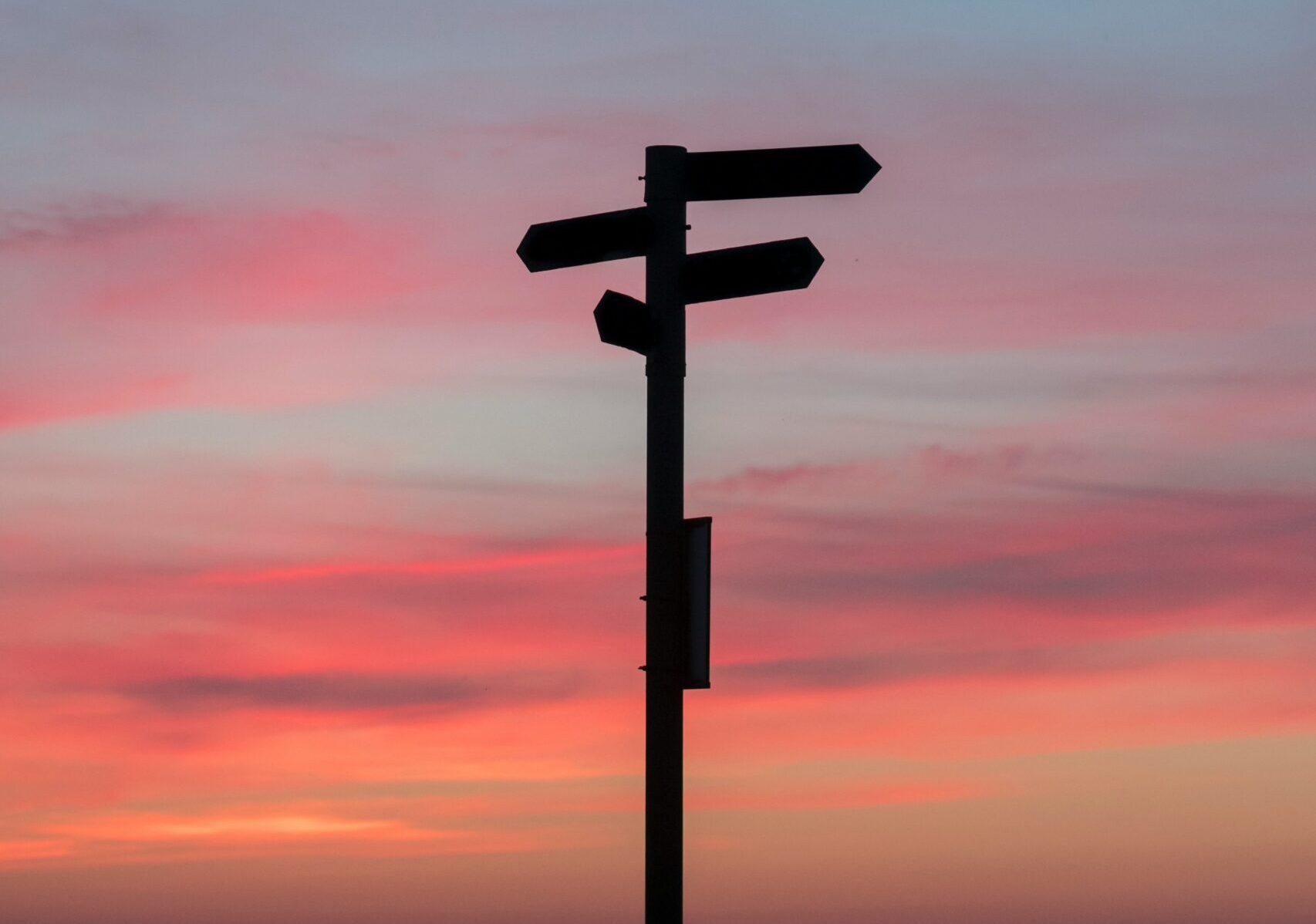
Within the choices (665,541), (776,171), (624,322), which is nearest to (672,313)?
(624,322)

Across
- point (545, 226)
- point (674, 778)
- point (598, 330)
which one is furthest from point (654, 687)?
point (545, 226)

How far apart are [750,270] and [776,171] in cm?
57

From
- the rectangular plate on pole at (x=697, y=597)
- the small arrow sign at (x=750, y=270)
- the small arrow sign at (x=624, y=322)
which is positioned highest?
the small arrow sign at (x=750, y=270)

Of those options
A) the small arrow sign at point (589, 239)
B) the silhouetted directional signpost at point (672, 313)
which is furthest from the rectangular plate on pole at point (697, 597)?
the small arrow sign at point (589, 239)

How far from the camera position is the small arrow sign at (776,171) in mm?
9688

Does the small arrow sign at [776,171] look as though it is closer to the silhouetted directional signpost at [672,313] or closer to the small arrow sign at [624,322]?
the silhouetted directional signpost at [672,313]

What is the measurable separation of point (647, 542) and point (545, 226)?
168 cm

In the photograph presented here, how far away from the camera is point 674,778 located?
920 cm

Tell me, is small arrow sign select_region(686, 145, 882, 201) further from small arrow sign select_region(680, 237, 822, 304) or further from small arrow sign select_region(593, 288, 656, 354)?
small arrow sign select_region(593, 288, 656, 354)

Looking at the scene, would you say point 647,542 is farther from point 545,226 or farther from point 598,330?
point 545,226

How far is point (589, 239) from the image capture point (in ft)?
31.6

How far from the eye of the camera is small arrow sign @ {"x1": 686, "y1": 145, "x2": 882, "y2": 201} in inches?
381

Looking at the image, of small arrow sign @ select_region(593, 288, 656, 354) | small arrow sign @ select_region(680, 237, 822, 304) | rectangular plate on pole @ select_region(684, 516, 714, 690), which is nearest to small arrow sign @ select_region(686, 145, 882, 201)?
small arrow sign @ select_region(680, 237, 822, 304)

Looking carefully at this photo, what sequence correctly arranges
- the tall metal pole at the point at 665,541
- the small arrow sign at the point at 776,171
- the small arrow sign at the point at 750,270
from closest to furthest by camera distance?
1. the tall metal pole at the point at 665,541
2. the small arrow sign at the point at 750,270
3. the small arrow sign at the point at 776,171
